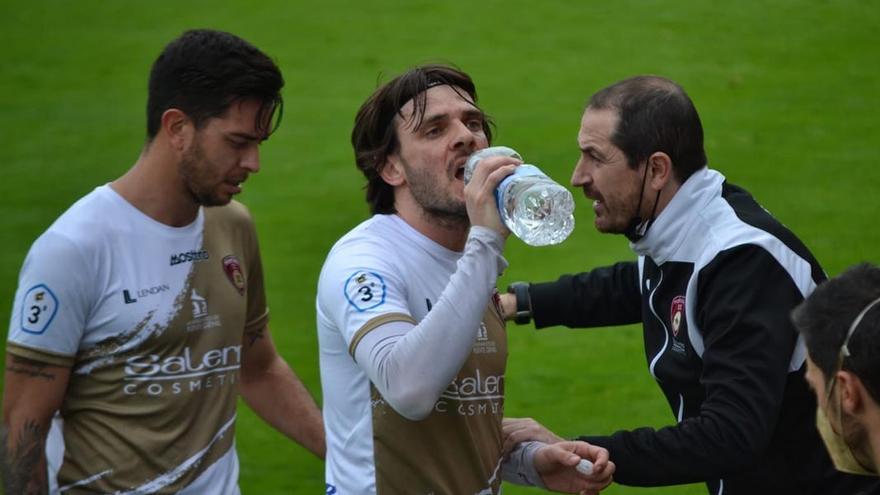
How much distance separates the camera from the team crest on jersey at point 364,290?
13.4ft

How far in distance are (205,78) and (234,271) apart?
2.30 ft

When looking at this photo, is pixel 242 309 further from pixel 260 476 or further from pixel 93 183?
pixel 93 183

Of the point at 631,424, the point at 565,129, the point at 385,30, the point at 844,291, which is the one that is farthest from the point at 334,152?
the point at 844,291

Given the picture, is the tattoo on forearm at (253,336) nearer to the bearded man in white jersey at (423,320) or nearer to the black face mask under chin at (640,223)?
the bearded man in white jersey at (423,320)

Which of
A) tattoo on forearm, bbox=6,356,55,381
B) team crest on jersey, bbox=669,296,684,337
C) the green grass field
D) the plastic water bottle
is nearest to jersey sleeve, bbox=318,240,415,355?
the plastic water bottle

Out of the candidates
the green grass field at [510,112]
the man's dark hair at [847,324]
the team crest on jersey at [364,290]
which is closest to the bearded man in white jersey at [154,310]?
the team crest on jersey at [364,290]

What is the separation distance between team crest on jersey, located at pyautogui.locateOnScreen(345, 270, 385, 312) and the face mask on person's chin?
1.26m

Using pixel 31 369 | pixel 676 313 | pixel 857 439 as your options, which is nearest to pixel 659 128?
pixel 676 313

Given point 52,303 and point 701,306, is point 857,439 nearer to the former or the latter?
point 701,306

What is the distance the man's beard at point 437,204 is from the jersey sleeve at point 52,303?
3.57 ft

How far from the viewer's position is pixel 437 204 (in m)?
4.53

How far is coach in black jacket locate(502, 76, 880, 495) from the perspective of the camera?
439 centimetres

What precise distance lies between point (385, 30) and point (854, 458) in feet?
46.1

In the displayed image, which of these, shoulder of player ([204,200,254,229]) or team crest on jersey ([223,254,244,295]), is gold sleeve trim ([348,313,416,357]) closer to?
team crest on jersey ([223,254,244,295])
